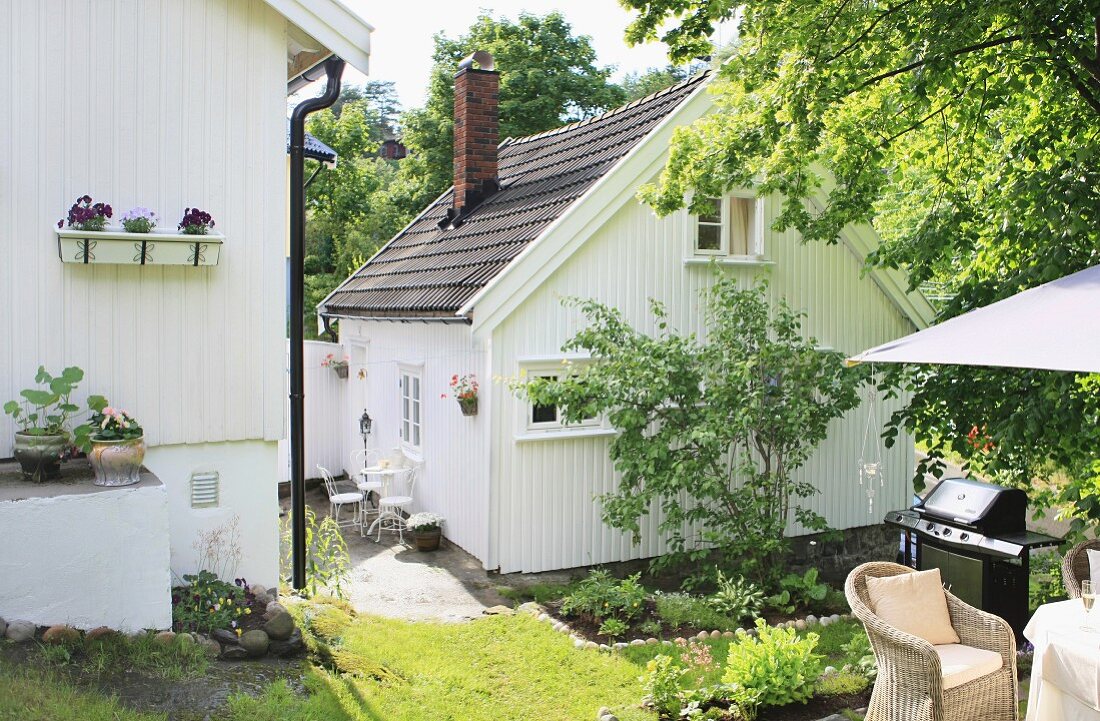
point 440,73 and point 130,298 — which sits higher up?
point 440,73

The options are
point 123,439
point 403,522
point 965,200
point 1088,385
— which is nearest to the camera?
point 123,439

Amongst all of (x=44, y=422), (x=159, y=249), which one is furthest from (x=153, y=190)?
(x=44, y=422)

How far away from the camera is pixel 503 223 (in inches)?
447

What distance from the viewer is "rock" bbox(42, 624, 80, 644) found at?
5.27 meters

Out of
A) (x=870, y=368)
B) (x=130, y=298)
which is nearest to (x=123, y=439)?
(x=130, y=298)

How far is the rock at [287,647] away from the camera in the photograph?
6.05m

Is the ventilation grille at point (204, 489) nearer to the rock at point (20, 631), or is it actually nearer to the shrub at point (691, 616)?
the rock at point (20, 631)

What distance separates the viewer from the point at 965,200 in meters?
9.13

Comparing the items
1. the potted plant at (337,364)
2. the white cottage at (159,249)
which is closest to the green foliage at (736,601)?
the white cottage at (159,249)

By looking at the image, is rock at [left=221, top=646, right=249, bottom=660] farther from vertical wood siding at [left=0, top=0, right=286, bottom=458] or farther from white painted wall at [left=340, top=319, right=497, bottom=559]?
white painted wall at [left=340, top=319, right=497, bottom=559]

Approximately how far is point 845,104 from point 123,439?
25.9ft

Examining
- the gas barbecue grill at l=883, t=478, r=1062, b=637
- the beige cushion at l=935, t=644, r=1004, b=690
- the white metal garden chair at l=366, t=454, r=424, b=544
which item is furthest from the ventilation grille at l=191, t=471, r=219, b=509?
the gas barbecue grill at l=883, t=478, r=1062, b=637

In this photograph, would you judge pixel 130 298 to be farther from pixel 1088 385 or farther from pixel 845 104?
pixel 1088 385

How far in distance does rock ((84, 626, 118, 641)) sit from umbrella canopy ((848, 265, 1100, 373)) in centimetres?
511
